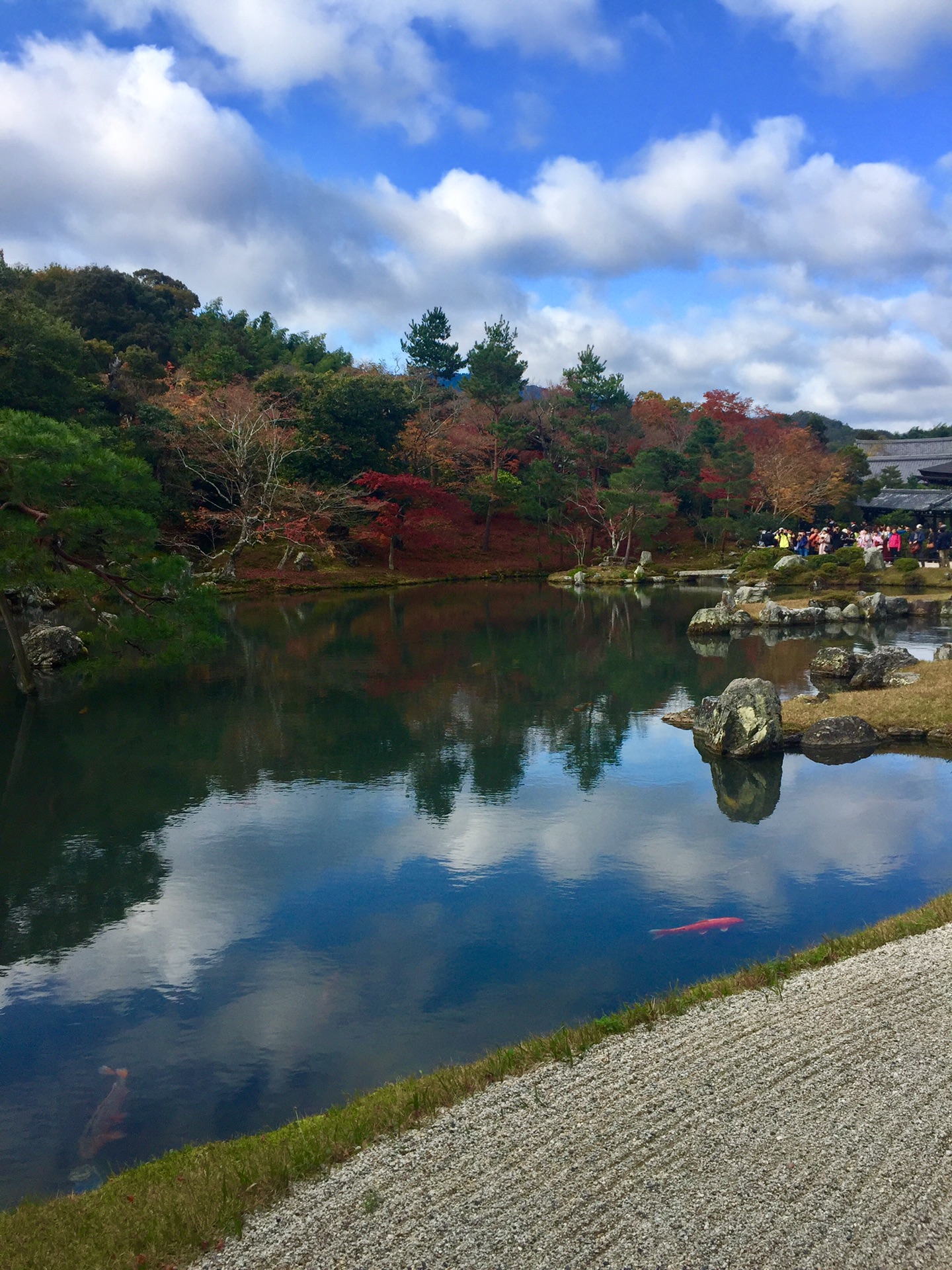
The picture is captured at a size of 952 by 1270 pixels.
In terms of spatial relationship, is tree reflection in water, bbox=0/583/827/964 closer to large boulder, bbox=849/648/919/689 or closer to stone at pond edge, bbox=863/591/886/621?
large boulder, bbox=849/648/919/689

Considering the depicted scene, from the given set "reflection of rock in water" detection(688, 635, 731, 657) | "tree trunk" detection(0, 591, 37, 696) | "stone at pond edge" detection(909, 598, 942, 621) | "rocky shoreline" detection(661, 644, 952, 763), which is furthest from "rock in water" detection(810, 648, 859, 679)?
"tree trunk" detection(0, 591, 37, 696)

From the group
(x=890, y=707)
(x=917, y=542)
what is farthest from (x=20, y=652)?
(x=917, y=542)

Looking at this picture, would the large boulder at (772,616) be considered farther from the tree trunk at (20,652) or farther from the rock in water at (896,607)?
the tree trunk at (20,652)

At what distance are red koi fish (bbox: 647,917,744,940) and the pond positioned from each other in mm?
109

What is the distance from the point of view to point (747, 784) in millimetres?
11195

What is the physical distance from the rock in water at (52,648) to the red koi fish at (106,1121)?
15427 mm

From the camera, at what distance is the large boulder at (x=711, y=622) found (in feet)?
77.4

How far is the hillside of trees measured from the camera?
3344 cm

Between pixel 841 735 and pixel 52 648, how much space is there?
51.7 ft

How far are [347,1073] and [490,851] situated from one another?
386 centimetres

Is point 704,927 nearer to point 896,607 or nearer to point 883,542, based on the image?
point 896,607

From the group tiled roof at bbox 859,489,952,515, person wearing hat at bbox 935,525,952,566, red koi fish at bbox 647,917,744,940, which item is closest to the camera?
red koi fish at bbox 647,917,744,940

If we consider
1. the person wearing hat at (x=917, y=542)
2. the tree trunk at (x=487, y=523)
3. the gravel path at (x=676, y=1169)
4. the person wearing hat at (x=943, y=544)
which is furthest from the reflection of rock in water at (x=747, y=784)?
the tree trunk at (x=487, y=523)

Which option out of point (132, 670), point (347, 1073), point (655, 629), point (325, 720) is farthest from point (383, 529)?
point (347, 1073)
